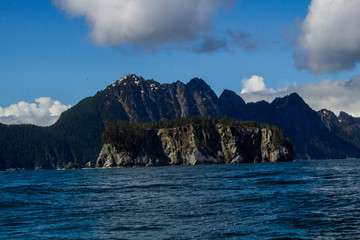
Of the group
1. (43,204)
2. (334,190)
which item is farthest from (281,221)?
(43,204)

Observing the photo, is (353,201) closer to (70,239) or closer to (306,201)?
(306,201)

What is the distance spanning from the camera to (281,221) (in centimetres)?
2500

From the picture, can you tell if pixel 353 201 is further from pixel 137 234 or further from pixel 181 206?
pixel 137 234

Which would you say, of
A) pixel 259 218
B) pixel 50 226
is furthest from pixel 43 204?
pixel 259 218

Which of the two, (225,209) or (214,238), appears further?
(225,209)

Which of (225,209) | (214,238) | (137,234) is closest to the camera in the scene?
(214,238)

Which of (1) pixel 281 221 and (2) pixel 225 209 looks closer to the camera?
(1) pixel 281 221

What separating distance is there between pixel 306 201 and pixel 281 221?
971 cm

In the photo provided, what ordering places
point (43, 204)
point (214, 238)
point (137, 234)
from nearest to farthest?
point (214, 238), point (137, 234), point (43, 204)

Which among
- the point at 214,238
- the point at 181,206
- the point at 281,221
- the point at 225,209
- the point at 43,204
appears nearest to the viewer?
the point at 214,238

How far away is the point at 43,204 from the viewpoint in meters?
38.5

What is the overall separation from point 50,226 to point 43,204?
13781 millimetres

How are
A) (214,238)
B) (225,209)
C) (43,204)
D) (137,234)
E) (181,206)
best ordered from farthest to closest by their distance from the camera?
(43,204) → (181,206) → (225,209) → (137,234) → (214,238)

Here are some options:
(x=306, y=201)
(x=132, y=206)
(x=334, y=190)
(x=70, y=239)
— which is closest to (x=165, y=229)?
(x=70, y=239)
